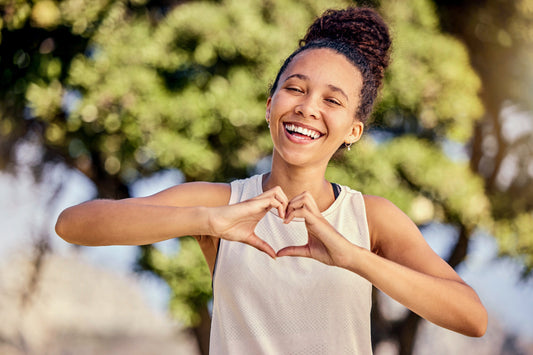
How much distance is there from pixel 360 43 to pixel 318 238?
66 cm

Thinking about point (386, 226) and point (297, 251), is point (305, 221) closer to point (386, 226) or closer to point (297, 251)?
point (297, 251)

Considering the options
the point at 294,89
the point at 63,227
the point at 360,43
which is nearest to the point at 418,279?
the point at 294,89

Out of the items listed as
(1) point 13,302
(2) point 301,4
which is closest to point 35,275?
(1) point 13,302

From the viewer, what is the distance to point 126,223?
128 centimetres

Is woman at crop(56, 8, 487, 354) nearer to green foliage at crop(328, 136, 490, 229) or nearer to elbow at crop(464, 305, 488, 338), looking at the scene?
elbow at crop(464, 305, 488, 338)

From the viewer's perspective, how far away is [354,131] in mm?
1598

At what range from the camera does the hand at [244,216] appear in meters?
1.23

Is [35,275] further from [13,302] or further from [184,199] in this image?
[184,199]

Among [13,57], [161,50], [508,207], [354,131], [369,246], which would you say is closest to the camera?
[369,246]

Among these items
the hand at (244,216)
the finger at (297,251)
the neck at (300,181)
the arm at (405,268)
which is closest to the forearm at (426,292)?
the arm at (405,268)

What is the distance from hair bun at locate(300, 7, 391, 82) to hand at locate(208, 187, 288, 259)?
581 millimetres

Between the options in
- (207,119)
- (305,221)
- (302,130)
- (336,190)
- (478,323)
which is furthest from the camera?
(207,119)

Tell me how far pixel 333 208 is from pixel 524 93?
3357 millimetres

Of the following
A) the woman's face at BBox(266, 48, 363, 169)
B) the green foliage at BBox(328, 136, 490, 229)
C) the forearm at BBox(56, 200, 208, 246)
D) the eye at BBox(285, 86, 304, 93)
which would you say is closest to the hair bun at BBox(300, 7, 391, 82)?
the woman's face at BBox(266, 48, 363, 169)
